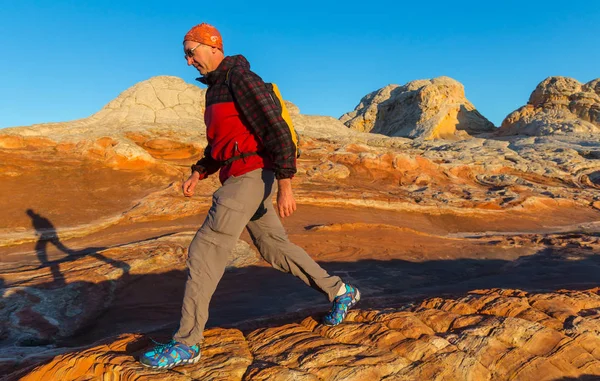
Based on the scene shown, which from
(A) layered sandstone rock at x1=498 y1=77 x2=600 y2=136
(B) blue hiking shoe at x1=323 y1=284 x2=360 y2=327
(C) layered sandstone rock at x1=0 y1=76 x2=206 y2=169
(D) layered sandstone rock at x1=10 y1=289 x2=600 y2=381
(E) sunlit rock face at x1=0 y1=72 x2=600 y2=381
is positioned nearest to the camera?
(D) layered sandstone rock at x1=10 y1=289 x2=600 y2=381

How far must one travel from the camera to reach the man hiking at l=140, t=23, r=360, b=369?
2346 millimetres

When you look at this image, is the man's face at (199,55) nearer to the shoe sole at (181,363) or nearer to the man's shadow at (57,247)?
the shoe sole at (181,363)

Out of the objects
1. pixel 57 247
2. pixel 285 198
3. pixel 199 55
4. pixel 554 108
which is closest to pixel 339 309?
pixel 285 198

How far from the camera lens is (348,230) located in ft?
26.9

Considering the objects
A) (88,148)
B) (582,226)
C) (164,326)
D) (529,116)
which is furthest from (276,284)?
(529,116)

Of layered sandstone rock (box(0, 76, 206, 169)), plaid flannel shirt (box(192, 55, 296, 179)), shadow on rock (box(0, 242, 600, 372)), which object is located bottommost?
shadow on rock (box(0, 242, 600, 372))

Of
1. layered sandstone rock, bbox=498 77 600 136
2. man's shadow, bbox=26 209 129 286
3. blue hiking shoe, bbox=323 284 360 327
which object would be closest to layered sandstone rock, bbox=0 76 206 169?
man's shadow, bbox=26 209 129 286

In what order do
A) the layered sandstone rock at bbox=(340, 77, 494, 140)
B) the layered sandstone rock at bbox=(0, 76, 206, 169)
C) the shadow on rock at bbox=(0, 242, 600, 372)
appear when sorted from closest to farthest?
the shadow on rock at bbox=(0, 242, 600, 372), the layered sandstone rock at bbox=(0, 76, 206, 169), the layered sandstone rock at bbox=(340, 77, 494, 140)

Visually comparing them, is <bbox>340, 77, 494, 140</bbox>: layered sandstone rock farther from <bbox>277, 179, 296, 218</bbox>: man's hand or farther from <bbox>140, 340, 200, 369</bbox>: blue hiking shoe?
<bbox>140, 340, 200, 369</bbox>: blue hiking shoe

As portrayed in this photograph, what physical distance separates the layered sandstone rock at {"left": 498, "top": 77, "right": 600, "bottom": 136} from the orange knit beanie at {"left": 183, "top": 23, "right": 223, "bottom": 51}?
2786 cm

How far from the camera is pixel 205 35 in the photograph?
8.14ft

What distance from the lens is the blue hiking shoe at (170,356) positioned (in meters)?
2.10

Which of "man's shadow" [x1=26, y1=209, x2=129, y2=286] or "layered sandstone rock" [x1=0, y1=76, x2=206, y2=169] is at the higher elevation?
"layered sandstone rock" [x1=0, y1=76, x2=206, y2=169]

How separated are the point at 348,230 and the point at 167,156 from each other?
865cm
